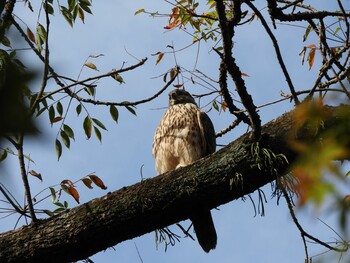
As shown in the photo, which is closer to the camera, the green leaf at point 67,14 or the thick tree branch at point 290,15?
Answer: the thick tree branch at point 290,15

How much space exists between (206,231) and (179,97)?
104 inches

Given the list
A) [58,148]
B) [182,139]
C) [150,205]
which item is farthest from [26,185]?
[182,139]

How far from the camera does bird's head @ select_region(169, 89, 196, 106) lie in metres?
6.71

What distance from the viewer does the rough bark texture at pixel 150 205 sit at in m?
3.39

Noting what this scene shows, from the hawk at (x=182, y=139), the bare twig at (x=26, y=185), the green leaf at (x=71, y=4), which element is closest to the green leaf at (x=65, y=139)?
the bare twig at (x=26, y=185)

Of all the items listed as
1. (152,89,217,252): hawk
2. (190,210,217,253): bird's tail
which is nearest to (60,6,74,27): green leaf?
(152,89,217,252): hawk

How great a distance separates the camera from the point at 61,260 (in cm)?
353

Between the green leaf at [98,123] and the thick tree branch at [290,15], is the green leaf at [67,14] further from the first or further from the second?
the thick tree branch at [290,15]

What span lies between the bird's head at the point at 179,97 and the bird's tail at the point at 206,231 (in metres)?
2.41

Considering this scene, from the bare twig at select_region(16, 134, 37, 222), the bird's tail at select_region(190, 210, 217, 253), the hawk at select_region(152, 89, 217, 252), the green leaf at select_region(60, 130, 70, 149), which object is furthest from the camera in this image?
the hawk at select_region(152, 89, 217, 252)

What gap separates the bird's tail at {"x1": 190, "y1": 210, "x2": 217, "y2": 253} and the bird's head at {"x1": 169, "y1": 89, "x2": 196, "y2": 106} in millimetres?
2407

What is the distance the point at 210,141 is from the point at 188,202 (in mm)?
2217

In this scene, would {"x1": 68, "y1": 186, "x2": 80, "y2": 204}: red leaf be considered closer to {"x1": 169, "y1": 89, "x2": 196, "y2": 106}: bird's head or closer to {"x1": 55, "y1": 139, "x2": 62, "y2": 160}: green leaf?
{"x1": 55, "y1": 139, "x2": 62, "y2": 160}: green leaf

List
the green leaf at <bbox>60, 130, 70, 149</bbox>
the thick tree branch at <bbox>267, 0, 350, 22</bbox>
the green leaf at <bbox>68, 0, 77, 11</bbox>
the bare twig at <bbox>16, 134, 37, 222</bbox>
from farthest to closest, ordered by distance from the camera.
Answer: the green leaf at <bbox>68, 0, 77, 11</bbox> → the green leaf at <bbox>60, 130, 70, 149</bbox> → the bare twig at <bbox>16, 134, 37, 222</bbox> → the thick tree branch at <bbox>267, 0, 350, 22</bbox>
